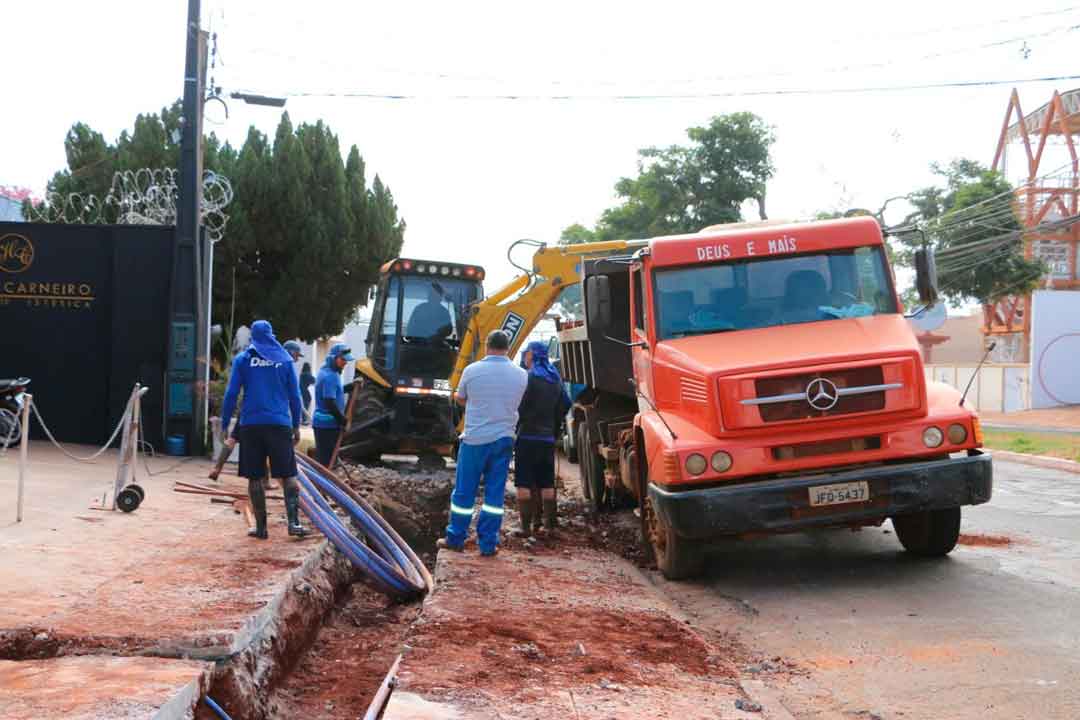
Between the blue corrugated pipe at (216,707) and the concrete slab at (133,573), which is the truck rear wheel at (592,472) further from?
the blue corrugated pipe at (216,707)

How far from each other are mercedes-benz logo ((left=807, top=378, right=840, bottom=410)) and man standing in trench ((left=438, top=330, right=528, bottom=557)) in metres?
2.65

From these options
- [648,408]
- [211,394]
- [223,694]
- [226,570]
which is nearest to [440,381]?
[211,394]

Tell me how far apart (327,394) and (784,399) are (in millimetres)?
6647

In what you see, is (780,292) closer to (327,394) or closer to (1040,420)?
(327,394)

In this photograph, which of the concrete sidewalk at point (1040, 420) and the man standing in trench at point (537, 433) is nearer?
the man standing in trench at point (537, 433)

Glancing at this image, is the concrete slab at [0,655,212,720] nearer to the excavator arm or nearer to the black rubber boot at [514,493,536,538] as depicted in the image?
the black rubber boot at [514,493,536,538]

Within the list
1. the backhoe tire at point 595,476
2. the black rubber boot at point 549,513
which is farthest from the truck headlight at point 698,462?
the backhoe tire at point 595,476

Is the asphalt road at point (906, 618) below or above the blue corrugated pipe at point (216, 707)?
above

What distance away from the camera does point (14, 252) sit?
1778cm

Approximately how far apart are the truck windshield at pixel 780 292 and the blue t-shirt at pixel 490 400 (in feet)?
4.46

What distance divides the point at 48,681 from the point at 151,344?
13.0 m

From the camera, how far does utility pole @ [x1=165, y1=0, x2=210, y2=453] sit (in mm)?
17438

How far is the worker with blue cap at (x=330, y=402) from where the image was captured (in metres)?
13.8

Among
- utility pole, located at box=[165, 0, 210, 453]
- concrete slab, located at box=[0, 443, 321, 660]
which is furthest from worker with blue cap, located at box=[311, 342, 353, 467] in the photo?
utility pole, located at box=[165, 0, 210, 453]
